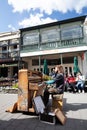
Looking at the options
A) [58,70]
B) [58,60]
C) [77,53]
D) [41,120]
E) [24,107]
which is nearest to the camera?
[41,120]

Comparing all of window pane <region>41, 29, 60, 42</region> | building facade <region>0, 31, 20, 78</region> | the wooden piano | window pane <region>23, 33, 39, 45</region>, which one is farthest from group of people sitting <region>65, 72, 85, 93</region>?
building facade <region>0, 31, 20, 78</region>

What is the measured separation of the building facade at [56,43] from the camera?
20.3 metres

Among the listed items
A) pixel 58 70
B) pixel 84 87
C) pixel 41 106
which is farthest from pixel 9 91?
pixel 41 106

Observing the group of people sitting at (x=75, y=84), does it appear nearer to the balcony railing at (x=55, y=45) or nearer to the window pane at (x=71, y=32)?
the balcony railing at (x=55, y=45)

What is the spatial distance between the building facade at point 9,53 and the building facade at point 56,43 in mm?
1468

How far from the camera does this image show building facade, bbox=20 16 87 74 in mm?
20281

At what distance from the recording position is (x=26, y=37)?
2391 centimetres

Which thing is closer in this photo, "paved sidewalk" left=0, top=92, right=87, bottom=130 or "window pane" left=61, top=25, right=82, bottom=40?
"paved sidewalk" left=0, top=92, right=87, bottom=130

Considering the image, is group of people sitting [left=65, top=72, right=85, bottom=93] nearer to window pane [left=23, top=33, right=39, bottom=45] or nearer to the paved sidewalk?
the paved sidewalk

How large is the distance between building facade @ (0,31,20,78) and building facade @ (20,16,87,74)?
57.8 inches

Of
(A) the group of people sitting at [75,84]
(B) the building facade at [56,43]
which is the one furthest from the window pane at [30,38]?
(A) the group of people sitting at [75,84]

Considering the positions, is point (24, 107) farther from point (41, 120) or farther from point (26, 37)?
point (26, 37)

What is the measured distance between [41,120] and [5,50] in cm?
2164

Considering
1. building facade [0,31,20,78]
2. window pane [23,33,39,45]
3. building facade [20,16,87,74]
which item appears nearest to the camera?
building facade [20,16,87,74]
